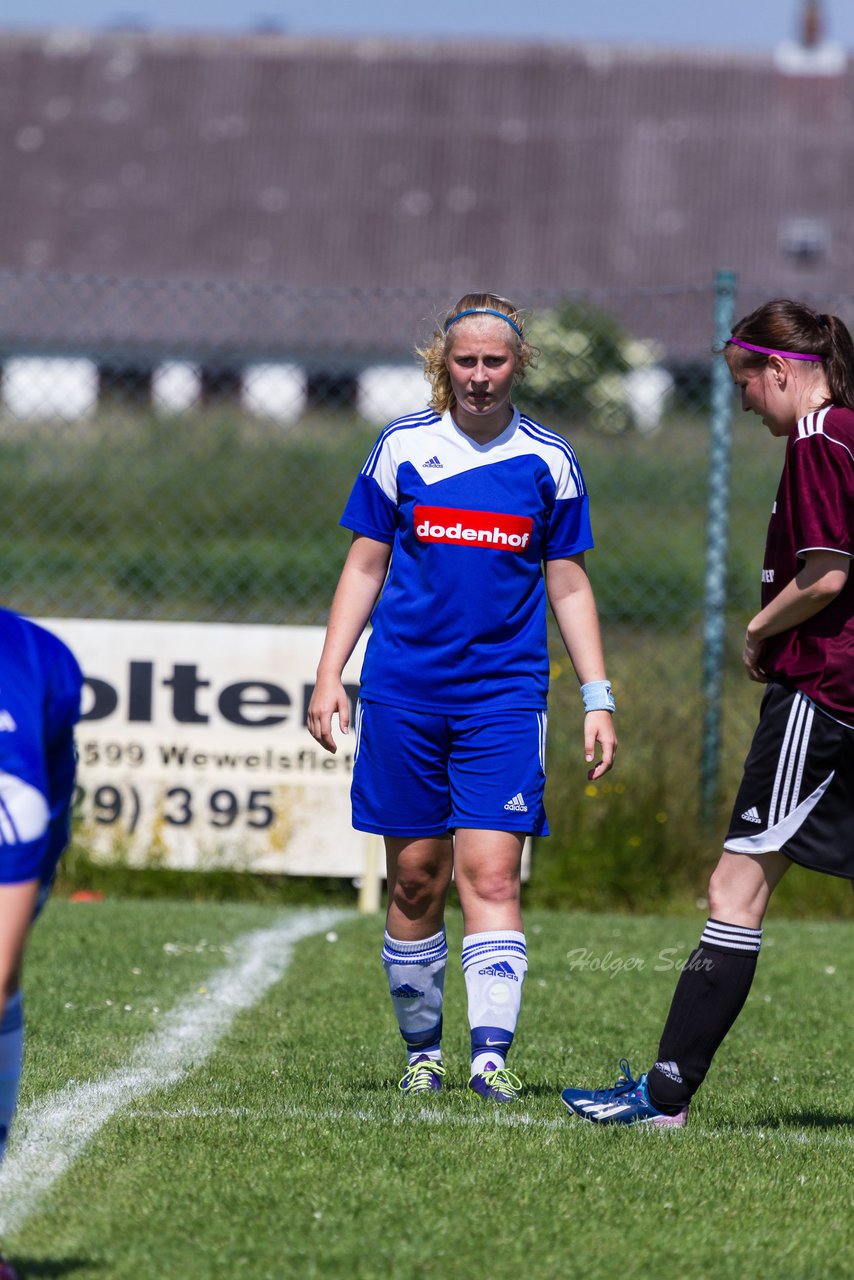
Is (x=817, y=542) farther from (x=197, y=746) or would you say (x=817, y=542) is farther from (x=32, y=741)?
(x=197, y=746)

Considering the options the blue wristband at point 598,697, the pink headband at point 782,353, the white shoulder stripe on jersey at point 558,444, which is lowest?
the blue wristband at point 598,697

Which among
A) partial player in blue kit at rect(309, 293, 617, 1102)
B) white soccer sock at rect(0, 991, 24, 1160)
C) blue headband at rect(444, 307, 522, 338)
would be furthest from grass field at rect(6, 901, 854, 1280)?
blue headband at rect(444, 307, 522, 338)

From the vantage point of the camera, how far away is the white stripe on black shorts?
12.3 feet

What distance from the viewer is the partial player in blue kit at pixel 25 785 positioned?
2596 mm

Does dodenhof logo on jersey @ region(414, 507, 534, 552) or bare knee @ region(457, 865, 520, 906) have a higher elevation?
dodenhof logo on jersey @ region(414, 507, 534, 552)

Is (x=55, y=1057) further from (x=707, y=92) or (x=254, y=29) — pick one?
(x=254, y=29)

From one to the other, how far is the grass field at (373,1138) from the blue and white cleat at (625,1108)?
0.07 meters

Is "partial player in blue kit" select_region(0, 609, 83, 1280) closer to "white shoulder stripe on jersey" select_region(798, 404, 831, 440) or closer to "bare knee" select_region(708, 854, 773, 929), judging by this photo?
"bare knee" select_region(708, 854, 773, 929)

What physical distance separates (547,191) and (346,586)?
101 feet

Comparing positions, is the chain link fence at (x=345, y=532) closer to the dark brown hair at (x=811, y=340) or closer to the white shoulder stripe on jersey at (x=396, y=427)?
the white shoulder stripe on jersey at (x=396, y=427)

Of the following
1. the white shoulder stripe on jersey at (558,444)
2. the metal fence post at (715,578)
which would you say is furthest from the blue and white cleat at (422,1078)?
the metal fence post at (715,578)

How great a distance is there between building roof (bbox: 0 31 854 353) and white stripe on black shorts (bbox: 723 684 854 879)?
28.8 metres

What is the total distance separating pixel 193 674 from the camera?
7.92 m

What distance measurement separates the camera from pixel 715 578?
25.8ft
